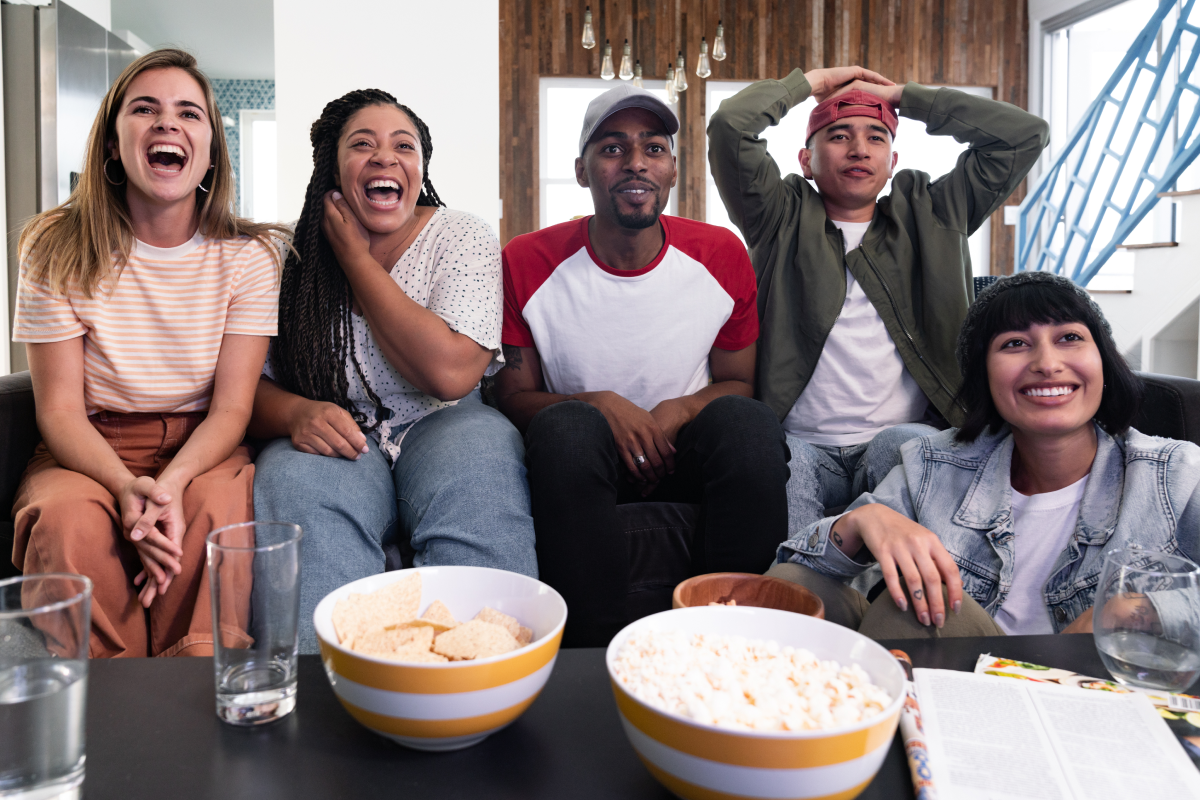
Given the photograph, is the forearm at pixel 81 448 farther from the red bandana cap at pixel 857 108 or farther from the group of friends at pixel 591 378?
the red bandana cap at pixel 857 108

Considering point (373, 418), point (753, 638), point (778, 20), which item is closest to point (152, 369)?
point (373, 418)

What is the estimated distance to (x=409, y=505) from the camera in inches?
56.8

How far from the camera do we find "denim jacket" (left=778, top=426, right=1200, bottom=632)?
3.57 ft

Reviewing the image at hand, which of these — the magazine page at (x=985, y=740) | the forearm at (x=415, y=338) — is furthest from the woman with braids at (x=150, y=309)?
the magazine page at (x=985, y=740)

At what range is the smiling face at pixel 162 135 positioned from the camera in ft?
4.76

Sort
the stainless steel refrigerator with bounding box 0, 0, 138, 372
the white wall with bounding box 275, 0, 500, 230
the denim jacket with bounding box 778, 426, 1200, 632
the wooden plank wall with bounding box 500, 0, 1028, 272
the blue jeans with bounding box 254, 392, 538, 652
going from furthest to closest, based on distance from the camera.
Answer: the wooden plank wall with bounding box 500, 0, 1028, 272 < the stainless steel refrigerator with bounding box 0, 0, 138, 372 < the white wall with bounding box 275, 0, 500, 230 < the blue jeans with bounding box 254, 392, 538, 652 < the denim jacket with bounding box 778, 426, 1200, 632

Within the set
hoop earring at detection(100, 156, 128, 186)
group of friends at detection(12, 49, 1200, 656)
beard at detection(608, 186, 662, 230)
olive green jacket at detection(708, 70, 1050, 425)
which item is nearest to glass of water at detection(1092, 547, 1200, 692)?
group of friends at detection(12, 49, 1200, 656)

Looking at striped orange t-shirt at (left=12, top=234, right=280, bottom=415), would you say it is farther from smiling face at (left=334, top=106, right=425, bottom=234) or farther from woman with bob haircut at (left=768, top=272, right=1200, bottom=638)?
woman with bob haircut at (left=768, top=272, right=1200, bottom=638)

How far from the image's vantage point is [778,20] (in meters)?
5.89

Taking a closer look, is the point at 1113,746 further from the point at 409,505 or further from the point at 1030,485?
the point at 409,505

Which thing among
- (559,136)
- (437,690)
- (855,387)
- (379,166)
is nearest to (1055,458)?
(855,387)

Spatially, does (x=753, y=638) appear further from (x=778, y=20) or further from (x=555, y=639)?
(x=778, y=20)

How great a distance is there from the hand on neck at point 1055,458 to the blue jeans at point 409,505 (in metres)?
0.79

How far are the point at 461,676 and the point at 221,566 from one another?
23cm
